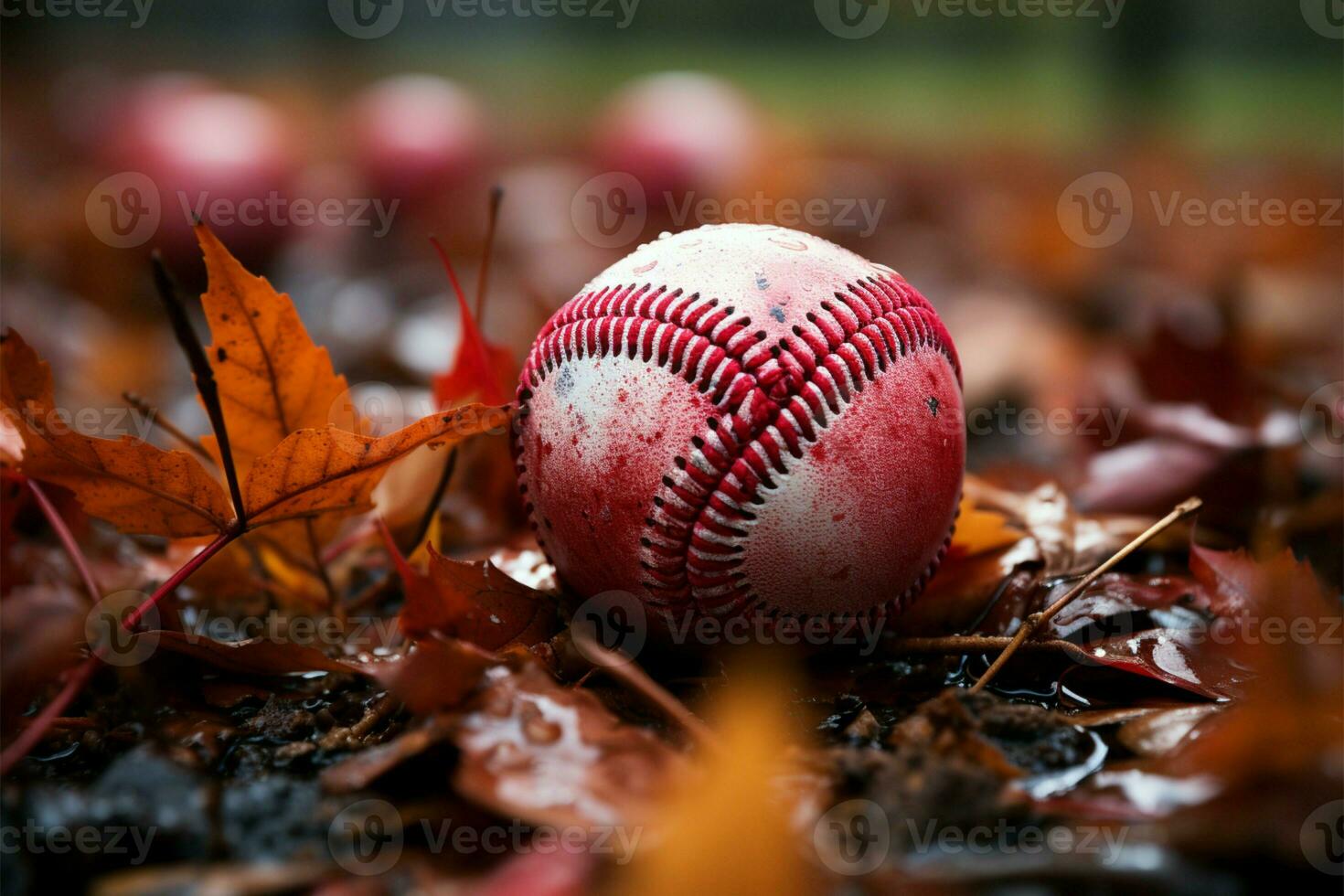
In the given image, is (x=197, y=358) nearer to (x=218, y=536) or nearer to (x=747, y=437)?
(x=218, y=536)

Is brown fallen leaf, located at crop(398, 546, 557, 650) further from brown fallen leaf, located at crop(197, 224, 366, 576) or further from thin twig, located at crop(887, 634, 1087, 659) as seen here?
thin twig, located at crop(887, 634, 1087, 659)

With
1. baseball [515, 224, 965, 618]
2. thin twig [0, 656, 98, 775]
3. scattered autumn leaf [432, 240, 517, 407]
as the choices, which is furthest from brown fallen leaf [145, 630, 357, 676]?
scattered autumn leaf [432, 240, 517, 407]

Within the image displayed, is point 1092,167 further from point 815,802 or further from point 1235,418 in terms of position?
point 815,802

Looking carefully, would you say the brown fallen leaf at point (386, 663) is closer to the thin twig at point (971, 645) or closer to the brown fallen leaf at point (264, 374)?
the brown fallen leaf at point (264, 374)

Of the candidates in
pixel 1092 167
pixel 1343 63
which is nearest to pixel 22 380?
pixel 1092 167

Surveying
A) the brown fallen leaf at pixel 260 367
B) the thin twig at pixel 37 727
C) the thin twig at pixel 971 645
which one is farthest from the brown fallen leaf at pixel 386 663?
the thin twig at pixel 971 645

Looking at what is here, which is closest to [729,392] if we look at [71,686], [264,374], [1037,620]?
[1037,620]
